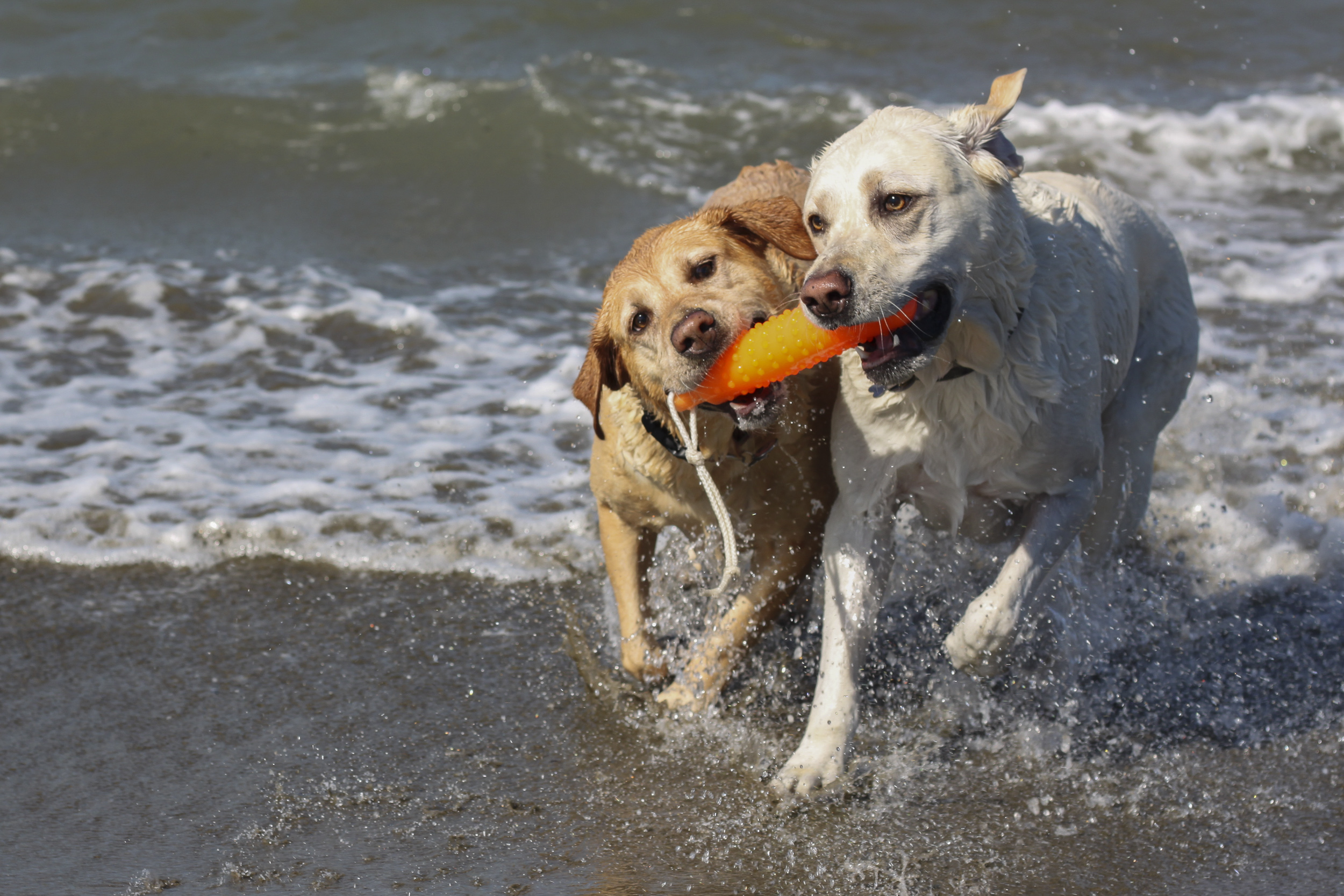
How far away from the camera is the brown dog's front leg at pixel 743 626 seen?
15.9 ft

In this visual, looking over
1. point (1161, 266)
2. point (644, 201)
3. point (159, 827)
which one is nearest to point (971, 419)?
point (1161, 266)

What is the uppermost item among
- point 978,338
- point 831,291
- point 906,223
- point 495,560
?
point 906,223

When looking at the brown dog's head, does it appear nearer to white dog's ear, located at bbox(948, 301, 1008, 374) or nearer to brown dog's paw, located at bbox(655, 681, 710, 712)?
white dog's ear, located at bbox(948, 301, 1008, 374)

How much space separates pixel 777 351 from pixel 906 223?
547 millimetres

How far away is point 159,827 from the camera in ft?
13.1

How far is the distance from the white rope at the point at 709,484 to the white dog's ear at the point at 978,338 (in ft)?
2.73

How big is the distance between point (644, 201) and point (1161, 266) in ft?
21.1

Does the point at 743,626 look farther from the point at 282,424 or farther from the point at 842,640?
the point at 282,424

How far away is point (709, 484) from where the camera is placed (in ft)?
13.6

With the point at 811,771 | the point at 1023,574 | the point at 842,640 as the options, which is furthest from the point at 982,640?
the point at 811,771

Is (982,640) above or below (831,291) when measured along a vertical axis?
below

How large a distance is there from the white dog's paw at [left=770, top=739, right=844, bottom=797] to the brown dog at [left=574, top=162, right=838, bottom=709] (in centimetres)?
63

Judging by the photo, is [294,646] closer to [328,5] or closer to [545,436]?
[545,436]

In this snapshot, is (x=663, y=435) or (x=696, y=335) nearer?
(x=696, y=335)
